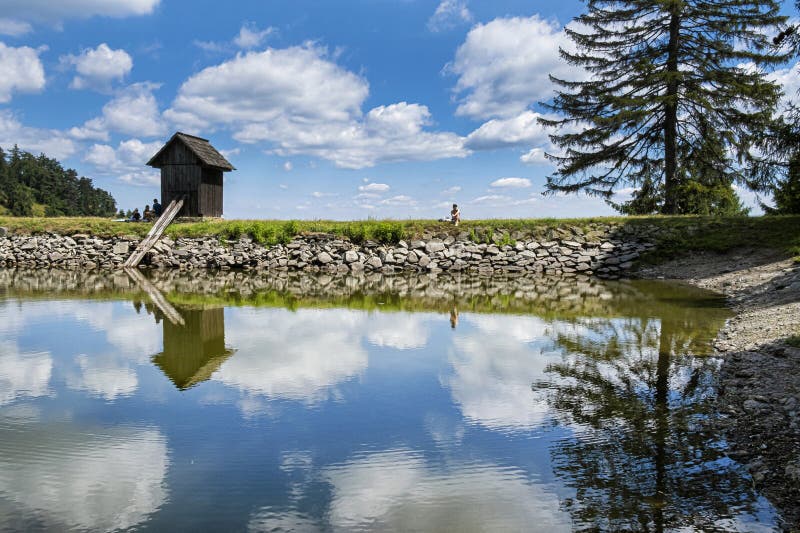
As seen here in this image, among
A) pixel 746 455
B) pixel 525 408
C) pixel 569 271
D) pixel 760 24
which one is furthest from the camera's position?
pixel 760 24

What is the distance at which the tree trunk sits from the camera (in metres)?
28.3

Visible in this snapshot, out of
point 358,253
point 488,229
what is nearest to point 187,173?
point 358,253

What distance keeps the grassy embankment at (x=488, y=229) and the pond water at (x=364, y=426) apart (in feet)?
43.4

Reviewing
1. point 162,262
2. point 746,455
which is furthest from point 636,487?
point 162,262

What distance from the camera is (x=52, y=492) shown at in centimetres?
443

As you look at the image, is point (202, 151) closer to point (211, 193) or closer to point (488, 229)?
point (211, 193)

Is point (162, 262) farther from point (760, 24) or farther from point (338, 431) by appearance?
point (760, 24)

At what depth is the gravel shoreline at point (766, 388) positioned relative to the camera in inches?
176

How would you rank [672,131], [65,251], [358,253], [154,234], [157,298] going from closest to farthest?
[157,298] → [358,253] → [672,131] → [154,234] → [65,251]

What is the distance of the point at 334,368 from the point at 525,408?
294 cm

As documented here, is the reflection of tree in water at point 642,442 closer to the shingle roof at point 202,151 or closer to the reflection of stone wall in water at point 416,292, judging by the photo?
the reflection of stone wall in water at point 416,292

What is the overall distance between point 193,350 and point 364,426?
181 inches

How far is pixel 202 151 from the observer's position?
1284 inches

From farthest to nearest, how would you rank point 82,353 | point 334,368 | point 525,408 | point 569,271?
1. point 569,271
2. point 82,353
3. point 334,368
4. point 525,408
